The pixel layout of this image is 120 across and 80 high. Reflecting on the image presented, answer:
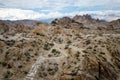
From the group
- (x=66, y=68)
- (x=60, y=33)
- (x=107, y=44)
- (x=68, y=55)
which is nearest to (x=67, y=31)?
(x=60, y=33)

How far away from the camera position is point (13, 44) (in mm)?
62219

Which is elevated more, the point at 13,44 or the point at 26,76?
the point at 13,44

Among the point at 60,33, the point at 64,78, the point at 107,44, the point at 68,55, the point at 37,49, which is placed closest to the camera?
the point at 64,78

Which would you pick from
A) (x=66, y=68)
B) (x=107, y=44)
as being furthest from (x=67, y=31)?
(x=66, y=68)

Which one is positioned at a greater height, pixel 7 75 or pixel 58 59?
pixel 58 59

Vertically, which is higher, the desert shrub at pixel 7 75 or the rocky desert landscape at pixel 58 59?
the rocky desert landscape at pixel 58 59

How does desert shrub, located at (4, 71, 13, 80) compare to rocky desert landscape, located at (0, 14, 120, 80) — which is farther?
desert shrub, located at (4, 71, 13, 80)

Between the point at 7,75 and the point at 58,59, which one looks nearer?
the point at 7,75

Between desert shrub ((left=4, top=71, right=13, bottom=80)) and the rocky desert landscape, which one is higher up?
the rocky desert landscape

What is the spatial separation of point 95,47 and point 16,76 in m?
21.5

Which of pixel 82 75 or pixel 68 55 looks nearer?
pixel 82 75

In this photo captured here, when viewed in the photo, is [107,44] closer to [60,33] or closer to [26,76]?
[60,33]

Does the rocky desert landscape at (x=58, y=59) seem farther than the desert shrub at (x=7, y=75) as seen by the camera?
No

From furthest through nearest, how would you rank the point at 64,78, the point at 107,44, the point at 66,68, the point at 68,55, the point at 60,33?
1. the point at 60,33
2. the point at 107,44
3. the point at 68,55
4. the point at 66,68
5. the point at 64,78
